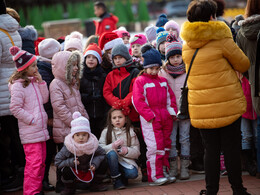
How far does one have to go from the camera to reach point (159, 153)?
17.7 ft

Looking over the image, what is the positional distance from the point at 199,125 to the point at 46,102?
2.08 meters

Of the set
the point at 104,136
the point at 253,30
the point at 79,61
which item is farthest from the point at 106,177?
the point at 253,30

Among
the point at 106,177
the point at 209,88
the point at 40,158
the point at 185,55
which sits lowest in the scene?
the point at 106,177

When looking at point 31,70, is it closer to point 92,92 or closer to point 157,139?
point 92,92

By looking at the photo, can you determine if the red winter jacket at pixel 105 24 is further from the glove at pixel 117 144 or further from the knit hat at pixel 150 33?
the glove at pixel 117 144

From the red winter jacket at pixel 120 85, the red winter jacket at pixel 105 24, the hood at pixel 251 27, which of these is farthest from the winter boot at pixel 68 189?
the red winter jacket at pixel 105 24

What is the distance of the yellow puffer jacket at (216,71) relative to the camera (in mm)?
4133

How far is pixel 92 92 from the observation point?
5.86 m

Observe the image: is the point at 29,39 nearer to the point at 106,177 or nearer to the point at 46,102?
the point at 46,102

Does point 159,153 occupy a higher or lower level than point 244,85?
lower

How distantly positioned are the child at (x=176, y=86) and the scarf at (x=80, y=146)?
3.75ft

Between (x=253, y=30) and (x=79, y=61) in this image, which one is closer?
(x=253, y=30)

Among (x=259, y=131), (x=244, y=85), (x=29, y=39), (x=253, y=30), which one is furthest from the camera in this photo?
(x=29, y=39)

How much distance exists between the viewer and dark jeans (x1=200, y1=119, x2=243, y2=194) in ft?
13.9
